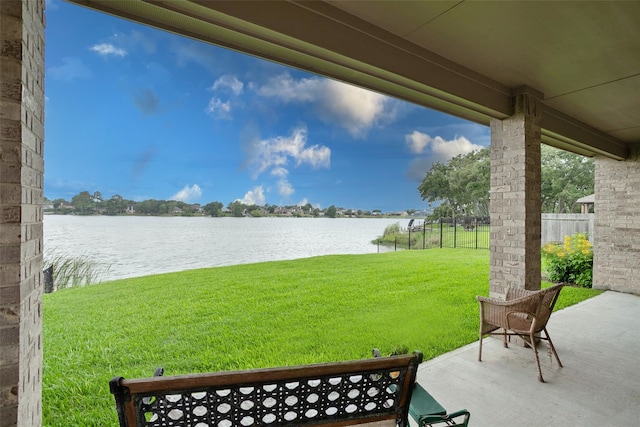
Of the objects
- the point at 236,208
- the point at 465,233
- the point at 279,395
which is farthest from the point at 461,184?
the point at 279,395

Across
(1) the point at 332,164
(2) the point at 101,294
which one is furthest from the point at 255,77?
(2) the point at 101,294

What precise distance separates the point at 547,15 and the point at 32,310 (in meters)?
3.28

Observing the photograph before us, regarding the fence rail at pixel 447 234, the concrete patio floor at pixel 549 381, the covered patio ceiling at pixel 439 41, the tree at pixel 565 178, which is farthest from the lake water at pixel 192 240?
the tree at pixel 565 178

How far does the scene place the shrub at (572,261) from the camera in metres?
6.66

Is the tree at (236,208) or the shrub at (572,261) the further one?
the tree at (236,208)

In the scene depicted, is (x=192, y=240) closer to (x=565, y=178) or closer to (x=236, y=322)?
(x=236, y=322)

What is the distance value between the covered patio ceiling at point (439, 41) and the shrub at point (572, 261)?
4618 millimetres

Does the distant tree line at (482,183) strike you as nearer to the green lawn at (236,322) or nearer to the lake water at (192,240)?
the lake water at (192,240)

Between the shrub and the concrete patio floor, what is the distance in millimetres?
3185

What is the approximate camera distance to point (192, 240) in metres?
10.5

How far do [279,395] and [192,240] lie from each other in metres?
10.3

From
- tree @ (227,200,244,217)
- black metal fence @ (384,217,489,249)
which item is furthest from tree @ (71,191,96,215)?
black metal fence @ (384,217,489,249)

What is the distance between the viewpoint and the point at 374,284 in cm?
686

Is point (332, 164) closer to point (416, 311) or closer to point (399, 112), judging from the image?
point (399, 112)
